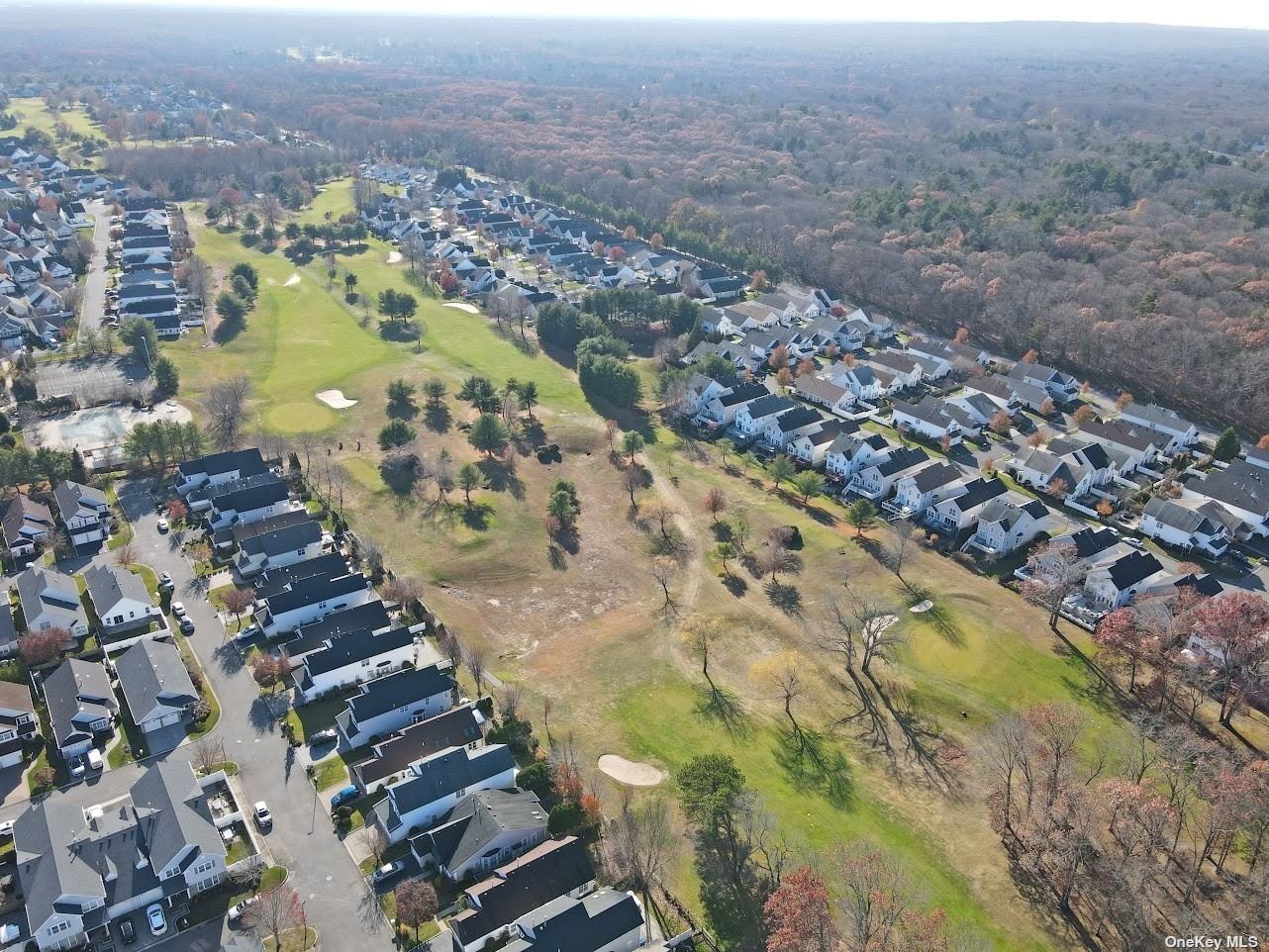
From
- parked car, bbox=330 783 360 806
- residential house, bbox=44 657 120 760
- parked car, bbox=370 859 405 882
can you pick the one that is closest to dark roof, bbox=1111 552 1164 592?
parked car, bbox=370 859 405 882

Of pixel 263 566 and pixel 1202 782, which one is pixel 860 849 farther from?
pixel 263 566

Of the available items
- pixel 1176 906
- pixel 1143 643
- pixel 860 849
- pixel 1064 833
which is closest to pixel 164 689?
pixel 860 849

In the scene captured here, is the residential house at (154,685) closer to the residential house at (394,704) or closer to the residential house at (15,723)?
the residential house at (15,723)

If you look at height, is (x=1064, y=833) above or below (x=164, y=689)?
above

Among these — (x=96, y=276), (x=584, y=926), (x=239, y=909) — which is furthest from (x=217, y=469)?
(x=96, y=276)

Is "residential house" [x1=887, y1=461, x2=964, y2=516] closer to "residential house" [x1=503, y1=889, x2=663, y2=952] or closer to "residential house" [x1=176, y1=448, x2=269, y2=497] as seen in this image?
"residential house" [x1=503, y1=889, x2=663, y2=952]

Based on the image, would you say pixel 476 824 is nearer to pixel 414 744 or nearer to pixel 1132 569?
pixel 414 744

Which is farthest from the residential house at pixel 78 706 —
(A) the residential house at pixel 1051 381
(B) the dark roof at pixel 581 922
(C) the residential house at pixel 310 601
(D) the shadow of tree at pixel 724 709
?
(A) the residential house at pixel 1051 381
